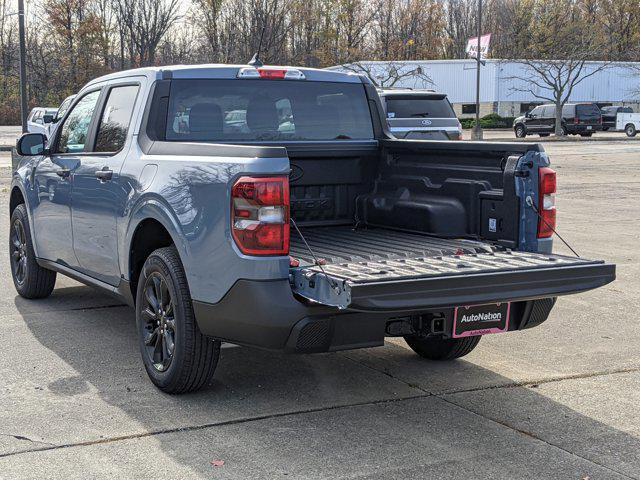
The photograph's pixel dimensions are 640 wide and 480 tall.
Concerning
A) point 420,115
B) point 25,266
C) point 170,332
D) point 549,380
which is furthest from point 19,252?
point 420,115

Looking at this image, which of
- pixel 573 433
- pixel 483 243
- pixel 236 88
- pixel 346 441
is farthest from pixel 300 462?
pixel 236 88

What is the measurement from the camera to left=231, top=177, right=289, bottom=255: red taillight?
4648 mm

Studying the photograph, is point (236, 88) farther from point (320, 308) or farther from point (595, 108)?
point (595, 108)

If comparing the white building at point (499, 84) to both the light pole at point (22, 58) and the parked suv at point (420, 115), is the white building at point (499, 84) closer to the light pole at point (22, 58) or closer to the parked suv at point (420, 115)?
the light pole at point (22, 58)

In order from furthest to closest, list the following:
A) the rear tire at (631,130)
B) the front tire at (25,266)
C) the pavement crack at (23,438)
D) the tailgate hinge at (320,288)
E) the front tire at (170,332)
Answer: the rear tire at (631,130), the front tire at (25,266), the front tire at (170,332), the pavement crack at (23,438), the tailgate hinge at (320,288)

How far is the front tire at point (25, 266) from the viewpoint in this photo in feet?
26.0

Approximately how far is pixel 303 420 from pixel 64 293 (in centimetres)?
415

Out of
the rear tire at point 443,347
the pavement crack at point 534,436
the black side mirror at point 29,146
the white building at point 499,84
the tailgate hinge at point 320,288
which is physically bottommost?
the pavement crack at point 534,436

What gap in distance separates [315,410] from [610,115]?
5388cm

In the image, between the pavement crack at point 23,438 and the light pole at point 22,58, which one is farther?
the light pole at point 22,58

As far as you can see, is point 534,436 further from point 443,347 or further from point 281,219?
point 281,219

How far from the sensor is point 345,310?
178 inches

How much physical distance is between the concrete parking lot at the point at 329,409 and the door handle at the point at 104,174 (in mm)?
1183

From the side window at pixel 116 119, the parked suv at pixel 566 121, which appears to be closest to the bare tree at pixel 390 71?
the parked suv at pixel 566 121
